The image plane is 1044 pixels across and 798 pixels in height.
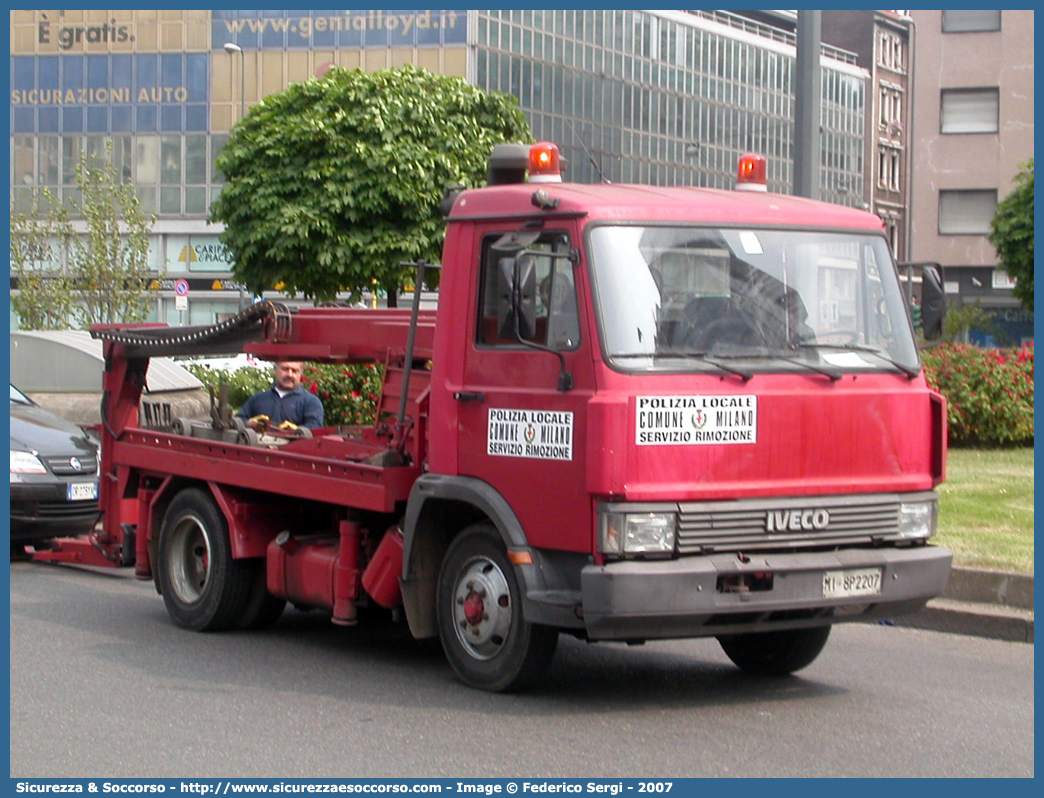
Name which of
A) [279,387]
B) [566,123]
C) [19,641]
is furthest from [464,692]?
[566,123]

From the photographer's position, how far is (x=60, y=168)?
62156 mm

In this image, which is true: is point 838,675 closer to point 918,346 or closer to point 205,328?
point 918,346

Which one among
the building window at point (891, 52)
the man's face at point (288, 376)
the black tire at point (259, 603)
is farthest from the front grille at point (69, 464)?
the building window at point (891, 52)

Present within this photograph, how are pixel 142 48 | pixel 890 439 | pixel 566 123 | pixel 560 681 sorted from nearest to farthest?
pixel 890 439
pixel 560 681
pixel 566 123
pixel 142 48

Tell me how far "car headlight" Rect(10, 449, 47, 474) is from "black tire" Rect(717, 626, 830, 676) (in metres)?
6.60

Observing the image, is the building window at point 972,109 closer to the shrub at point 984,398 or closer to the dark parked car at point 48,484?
the shrub at point 984,398

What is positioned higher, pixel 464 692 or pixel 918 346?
pixel 918 346

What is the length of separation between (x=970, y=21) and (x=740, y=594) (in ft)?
183

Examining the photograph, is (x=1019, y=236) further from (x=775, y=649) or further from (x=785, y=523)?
(x=785, y=523)

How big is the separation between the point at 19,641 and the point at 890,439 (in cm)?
513

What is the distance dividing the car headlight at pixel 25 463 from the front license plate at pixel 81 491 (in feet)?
0.83

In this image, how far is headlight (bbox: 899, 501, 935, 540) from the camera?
7340mm

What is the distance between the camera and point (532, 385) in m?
7.10

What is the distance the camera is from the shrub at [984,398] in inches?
737
